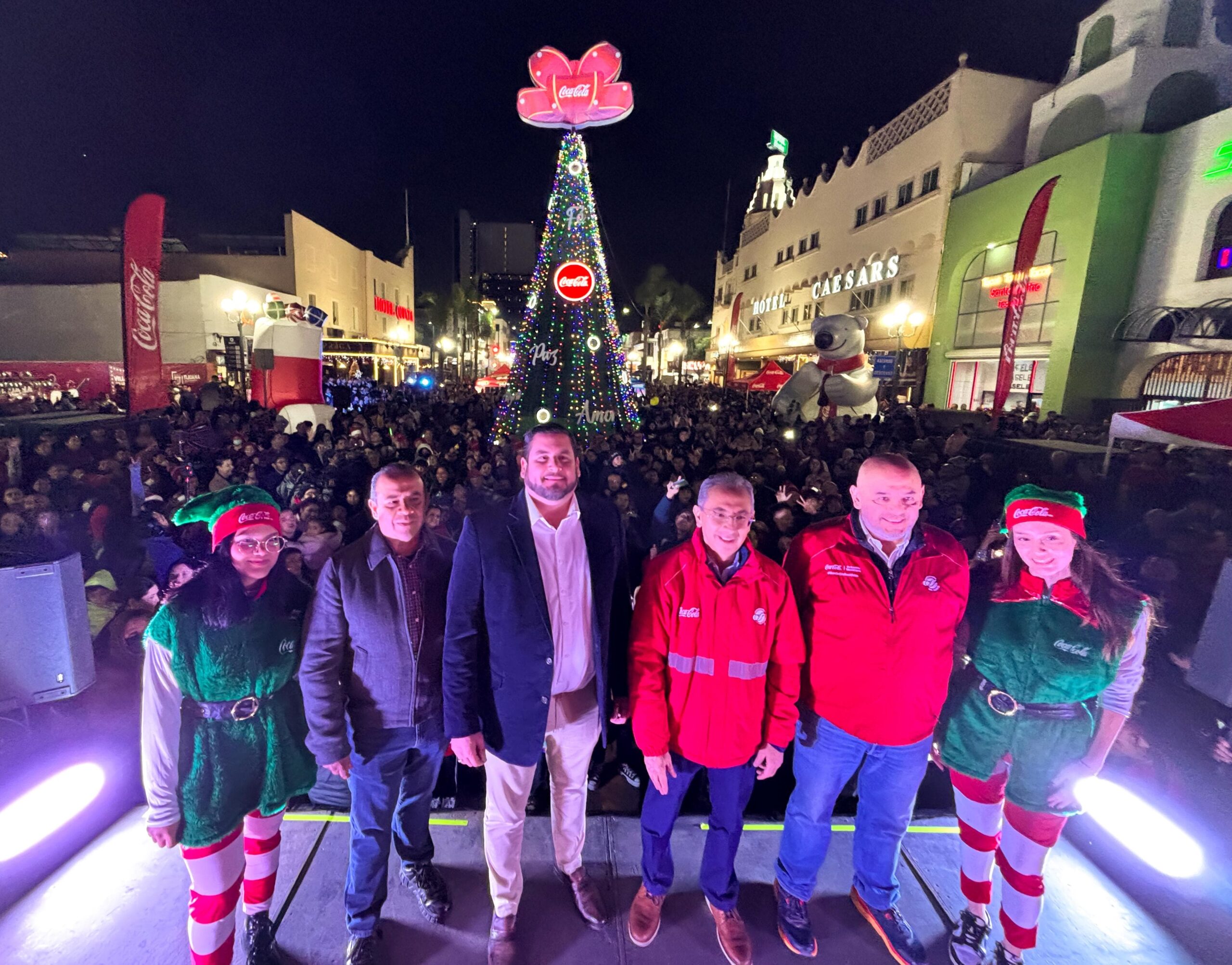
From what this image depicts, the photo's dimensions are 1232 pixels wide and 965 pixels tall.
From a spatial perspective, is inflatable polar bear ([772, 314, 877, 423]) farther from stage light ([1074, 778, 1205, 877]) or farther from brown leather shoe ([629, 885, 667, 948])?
brown leather shoe ([629, 885, 667, 948])

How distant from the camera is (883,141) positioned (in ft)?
94.6

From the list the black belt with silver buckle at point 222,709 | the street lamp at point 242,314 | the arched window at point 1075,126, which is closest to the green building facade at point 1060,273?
the arched window at point 1075,126

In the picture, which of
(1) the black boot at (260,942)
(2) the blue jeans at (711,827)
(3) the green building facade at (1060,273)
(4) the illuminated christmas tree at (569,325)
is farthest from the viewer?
(3) the green building facade at (1060,273)

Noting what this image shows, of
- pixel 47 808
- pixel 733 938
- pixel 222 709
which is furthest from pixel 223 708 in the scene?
pixel 733 938

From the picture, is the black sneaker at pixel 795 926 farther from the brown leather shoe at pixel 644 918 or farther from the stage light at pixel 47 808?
the stage light at pixel 47 808

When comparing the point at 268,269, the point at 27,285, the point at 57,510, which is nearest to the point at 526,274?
the point at 268,269

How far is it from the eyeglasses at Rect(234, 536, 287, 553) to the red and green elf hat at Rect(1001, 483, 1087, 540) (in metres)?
2.94

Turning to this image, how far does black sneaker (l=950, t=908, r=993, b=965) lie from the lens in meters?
2.57

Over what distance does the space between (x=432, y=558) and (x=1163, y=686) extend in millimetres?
4810

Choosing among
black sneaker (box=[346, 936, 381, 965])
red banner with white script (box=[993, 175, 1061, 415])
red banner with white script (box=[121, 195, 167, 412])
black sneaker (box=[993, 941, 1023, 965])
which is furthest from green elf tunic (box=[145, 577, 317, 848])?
red banner with white script (box=[993, 175, 1061, 415])

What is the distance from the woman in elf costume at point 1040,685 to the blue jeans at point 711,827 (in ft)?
3.29

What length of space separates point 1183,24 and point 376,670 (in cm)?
2920

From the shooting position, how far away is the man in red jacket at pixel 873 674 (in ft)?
7.93

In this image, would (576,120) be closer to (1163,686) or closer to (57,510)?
(57,510)
